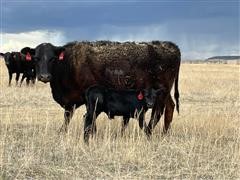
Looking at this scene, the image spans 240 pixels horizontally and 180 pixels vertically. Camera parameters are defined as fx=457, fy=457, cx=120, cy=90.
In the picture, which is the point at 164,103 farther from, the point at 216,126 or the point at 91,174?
the point at 91,174

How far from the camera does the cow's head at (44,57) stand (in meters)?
10.1

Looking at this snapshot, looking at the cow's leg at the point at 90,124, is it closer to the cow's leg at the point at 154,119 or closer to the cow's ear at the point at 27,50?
the cow's leg at the point at 154,119

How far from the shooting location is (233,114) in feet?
45.6

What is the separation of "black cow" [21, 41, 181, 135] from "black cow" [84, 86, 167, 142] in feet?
3.21

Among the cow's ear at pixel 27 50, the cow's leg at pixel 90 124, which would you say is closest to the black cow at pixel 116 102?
the cow's leg at pixel 90 124

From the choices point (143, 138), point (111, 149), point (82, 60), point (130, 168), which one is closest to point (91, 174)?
point (130, 168)

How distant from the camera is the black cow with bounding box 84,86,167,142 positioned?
30.3 ft

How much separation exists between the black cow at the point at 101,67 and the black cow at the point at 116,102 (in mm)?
979

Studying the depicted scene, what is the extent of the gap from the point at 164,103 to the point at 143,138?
91.9 inches

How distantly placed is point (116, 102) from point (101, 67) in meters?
1.53

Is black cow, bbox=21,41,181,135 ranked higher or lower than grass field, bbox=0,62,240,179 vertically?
higher

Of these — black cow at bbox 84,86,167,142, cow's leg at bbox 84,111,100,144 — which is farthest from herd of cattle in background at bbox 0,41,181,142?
cow's leg at bbox 84,111,100,144

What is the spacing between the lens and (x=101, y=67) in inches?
415

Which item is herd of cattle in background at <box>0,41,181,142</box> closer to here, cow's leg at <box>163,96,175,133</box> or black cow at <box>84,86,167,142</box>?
cow's leg at <box>163,96,175,133</box>
